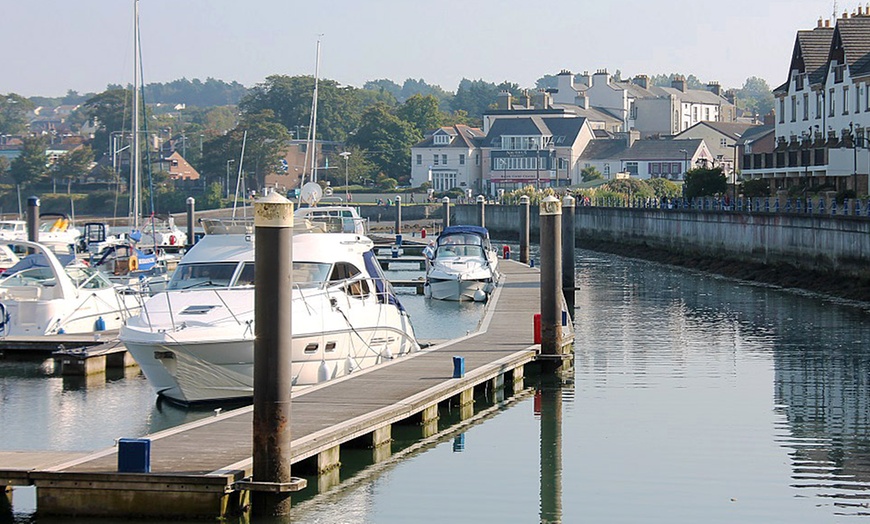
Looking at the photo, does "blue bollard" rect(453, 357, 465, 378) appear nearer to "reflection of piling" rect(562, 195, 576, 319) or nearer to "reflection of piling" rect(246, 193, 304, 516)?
"reflection of piling" rect(246, 193, 304, 516)

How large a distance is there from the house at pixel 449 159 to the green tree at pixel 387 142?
651 centimetres

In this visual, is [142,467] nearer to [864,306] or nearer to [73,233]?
[864,306]

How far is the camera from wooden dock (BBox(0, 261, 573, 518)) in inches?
666

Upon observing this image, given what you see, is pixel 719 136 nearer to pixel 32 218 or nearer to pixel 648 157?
pixel 648 157

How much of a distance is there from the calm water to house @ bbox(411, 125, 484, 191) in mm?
120851

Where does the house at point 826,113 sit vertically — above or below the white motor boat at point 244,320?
above

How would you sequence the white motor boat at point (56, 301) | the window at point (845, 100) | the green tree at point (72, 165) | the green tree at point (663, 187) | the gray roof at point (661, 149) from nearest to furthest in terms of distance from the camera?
the white motor boat at point (56, 301)
the window at point (845, 100)
the green tree at point (663, 187)
the gray roof at point (661, 149)
the green tree at point (72, 165)

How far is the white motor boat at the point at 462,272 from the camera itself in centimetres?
5144

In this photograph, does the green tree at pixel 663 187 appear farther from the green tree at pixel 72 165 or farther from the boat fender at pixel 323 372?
the boat fender at pixel 323 372

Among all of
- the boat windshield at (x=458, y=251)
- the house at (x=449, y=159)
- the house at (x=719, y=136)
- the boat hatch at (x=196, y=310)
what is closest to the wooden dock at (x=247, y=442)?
the boat hatch at (x=196, y=310)

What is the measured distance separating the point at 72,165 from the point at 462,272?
430 feet

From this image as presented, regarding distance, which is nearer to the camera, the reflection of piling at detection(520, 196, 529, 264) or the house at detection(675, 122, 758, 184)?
the reflection of piling at detection(520, 196, 529, 264)

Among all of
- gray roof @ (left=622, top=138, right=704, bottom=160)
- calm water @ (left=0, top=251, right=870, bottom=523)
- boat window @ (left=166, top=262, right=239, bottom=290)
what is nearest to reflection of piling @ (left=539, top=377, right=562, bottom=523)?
calm water @ (left=0, top=251, right=870, bottom=523)

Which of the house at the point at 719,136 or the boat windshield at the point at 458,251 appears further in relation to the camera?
the house at the point at 719,136
